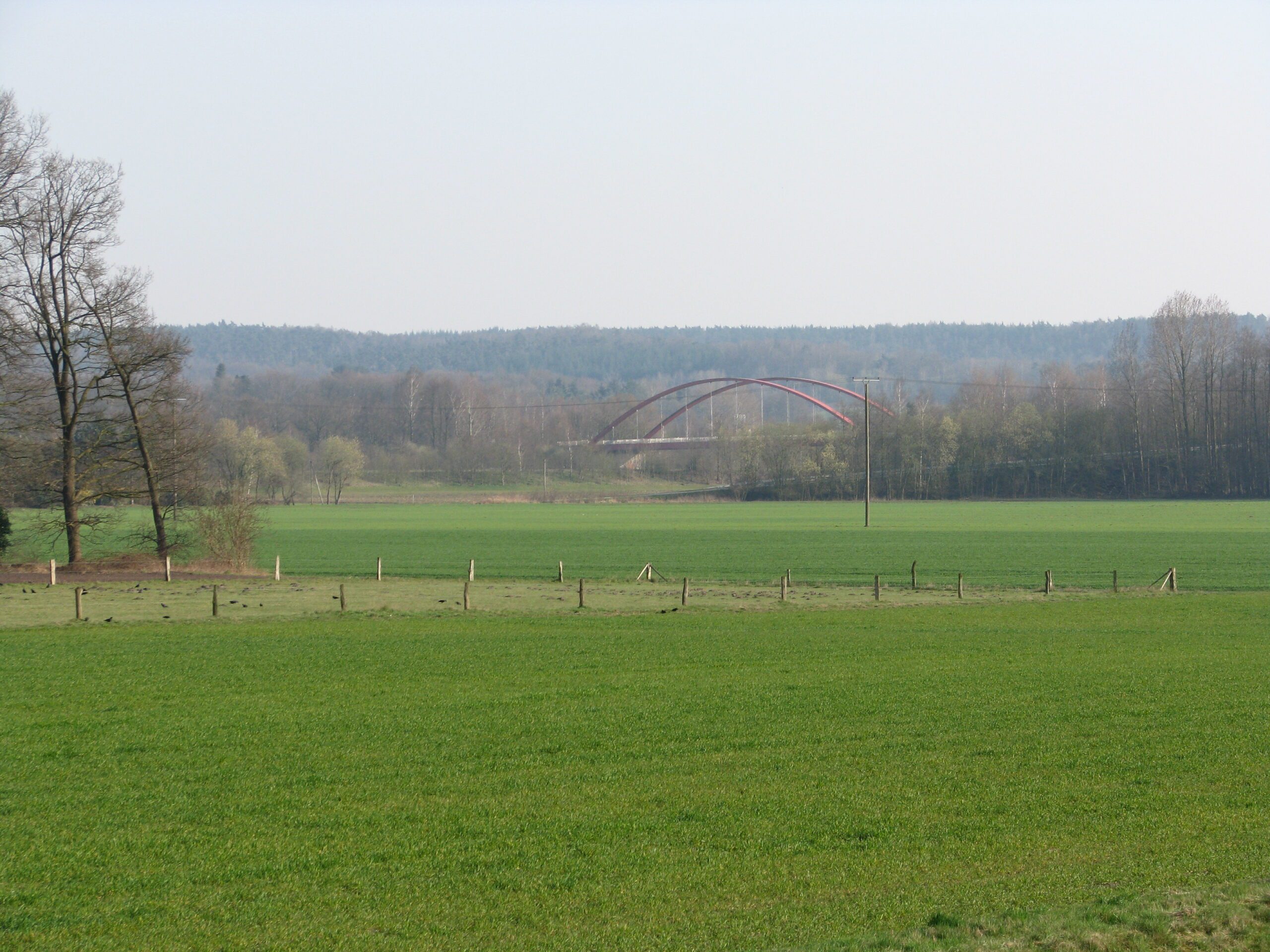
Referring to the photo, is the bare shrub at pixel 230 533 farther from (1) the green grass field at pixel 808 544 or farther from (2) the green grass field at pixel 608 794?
(2) the green grass field at pixel 608 794

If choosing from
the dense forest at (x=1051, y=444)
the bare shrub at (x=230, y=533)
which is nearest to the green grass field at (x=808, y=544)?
the bare shrub at (x=230, y=533)

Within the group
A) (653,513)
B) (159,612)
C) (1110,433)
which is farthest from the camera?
(1110,433)

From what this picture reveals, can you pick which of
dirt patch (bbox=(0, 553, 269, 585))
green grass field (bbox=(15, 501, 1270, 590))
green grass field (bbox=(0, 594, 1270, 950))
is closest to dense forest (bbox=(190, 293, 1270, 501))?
green grass field (bbox=(15, 501, 1270, 590))

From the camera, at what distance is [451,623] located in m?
29.4

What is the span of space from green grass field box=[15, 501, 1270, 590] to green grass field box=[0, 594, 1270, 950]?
25.4m

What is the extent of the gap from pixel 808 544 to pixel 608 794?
5439cm

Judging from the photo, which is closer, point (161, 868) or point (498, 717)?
point (161, 868)

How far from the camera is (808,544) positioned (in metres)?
65.1

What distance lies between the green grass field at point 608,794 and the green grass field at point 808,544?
999 inches

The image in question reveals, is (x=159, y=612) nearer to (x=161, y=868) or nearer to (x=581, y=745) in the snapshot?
(x=581, y=745)

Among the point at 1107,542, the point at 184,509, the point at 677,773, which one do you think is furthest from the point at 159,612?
the point at 1107,542

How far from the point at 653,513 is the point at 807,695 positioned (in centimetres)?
9533

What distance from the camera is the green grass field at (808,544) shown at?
47500 mm

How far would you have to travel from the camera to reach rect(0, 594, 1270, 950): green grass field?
335 inches
